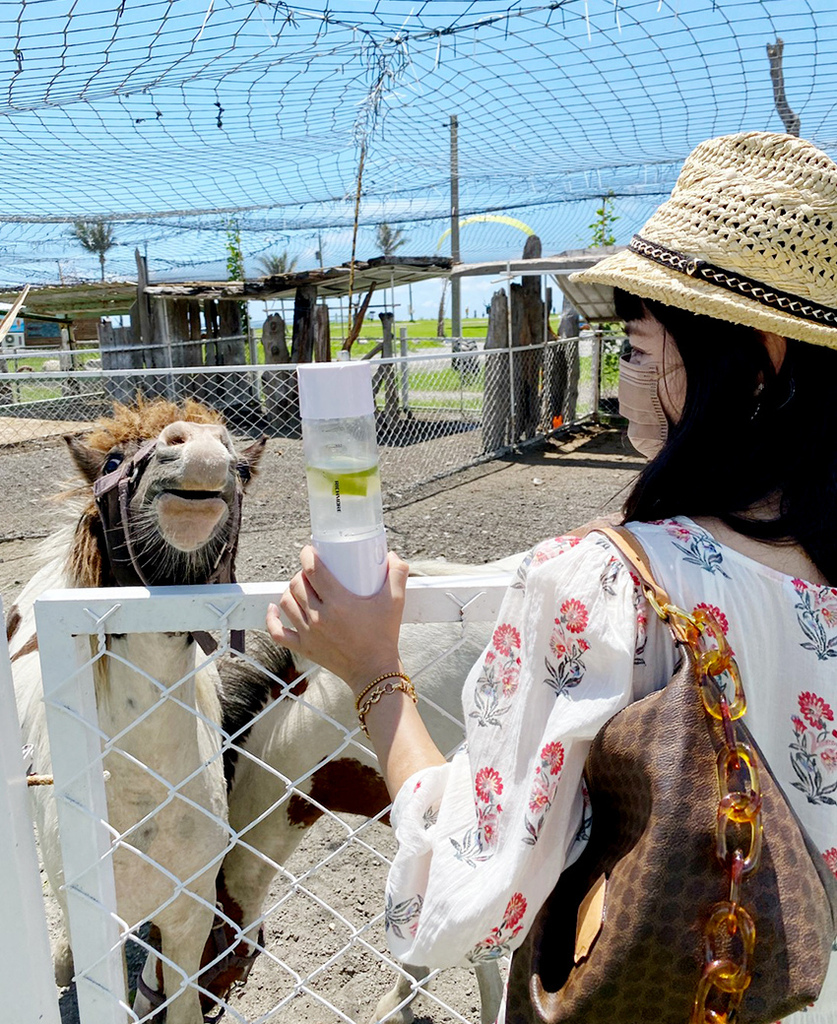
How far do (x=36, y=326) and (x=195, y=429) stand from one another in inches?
1500

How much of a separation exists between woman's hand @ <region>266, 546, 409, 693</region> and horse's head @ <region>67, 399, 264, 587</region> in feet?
2.53

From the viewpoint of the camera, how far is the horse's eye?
1992 mm

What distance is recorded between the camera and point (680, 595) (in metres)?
0.76

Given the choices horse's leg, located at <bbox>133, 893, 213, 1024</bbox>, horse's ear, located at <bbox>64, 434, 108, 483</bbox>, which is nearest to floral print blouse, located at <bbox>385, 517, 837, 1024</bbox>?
horse's leg, located at <bbox>133, 893, 213, 1024</bbox>

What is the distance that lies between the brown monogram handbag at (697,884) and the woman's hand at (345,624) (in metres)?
0.33

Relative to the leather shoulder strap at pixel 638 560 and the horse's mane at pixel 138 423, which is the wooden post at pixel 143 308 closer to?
the horse's mane at pixel 138 423

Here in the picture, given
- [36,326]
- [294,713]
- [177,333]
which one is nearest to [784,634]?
[294,713]

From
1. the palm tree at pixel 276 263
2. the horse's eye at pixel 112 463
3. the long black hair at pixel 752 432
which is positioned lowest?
the horse's eye at pixel 112 463

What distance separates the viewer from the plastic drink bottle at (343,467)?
89 cm

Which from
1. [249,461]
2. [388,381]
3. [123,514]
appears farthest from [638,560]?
[388,381]

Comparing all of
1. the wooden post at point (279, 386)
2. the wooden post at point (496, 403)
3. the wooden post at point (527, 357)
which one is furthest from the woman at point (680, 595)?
the wooden post at point (527, 357)

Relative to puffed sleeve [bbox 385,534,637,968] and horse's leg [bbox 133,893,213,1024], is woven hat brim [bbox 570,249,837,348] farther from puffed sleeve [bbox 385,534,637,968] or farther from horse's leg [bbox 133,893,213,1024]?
horse's leg [bbox 133,893,213,1024]

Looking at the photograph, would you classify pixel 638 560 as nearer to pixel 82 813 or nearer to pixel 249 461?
pixel 82 813

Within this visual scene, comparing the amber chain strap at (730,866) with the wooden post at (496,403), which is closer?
the amber chain strap at (730,866)
